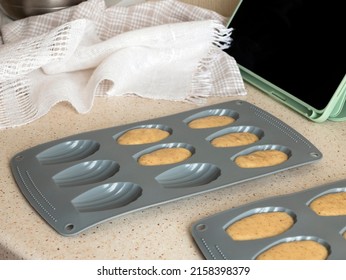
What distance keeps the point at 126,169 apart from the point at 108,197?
0.15 ft

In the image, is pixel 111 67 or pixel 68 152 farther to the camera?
pixel 111 67

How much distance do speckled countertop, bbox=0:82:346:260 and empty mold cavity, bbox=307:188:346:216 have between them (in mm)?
49

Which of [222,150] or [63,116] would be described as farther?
[63,116]

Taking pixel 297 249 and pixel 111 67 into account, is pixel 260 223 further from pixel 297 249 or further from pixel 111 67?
pixel 111 67

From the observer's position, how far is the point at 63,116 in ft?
3.33

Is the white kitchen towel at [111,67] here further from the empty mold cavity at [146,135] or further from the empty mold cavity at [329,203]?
the empty mold cavity at [329,203]

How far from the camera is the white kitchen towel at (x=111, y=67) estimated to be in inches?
41.2

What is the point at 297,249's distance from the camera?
704mm

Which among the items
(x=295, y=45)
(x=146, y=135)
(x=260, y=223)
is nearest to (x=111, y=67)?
(x=146, y=135)

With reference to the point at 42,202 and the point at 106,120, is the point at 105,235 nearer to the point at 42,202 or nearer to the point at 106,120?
the point at 42,202

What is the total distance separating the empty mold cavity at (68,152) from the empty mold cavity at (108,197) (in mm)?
100
